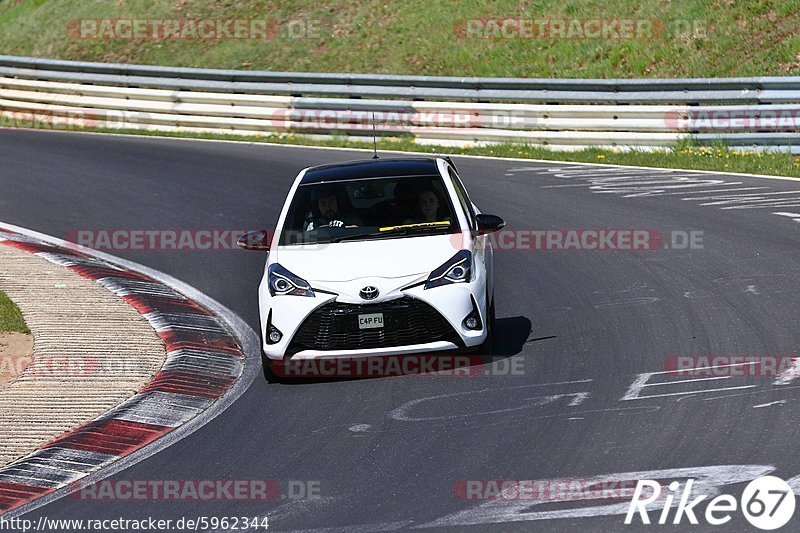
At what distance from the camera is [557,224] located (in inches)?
595

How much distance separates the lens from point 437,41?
93.8ft

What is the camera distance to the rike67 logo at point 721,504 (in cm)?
598

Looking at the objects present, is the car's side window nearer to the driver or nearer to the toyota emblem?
the driver

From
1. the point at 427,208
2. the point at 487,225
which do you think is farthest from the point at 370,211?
the point at 487,225


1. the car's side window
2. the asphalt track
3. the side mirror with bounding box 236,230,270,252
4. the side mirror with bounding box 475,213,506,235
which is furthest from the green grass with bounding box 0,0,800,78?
the side mirror with bounding box 236,230,270,252

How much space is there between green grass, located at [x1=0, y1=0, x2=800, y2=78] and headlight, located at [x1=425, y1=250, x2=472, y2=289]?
1434 centimetres

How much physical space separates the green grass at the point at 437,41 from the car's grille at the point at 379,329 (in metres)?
14.9

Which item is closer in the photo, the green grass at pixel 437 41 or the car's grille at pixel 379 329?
the car's grille at pixel 379 329

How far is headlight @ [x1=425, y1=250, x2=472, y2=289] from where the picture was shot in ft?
30.3

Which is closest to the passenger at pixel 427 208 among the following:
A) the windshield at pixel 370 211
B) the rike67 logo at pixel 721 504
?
the windshield at pixel 370 211

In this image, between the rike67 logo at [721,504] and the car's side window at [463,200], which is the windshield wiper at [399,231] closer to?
the car's side window at [463,200]

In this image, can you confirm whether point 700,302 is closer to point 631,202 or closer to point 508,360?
point 508,360

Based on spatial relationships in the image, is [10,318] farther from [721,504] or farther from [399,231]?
[721,504]

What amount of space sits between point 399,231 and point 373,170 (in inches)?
32.7
